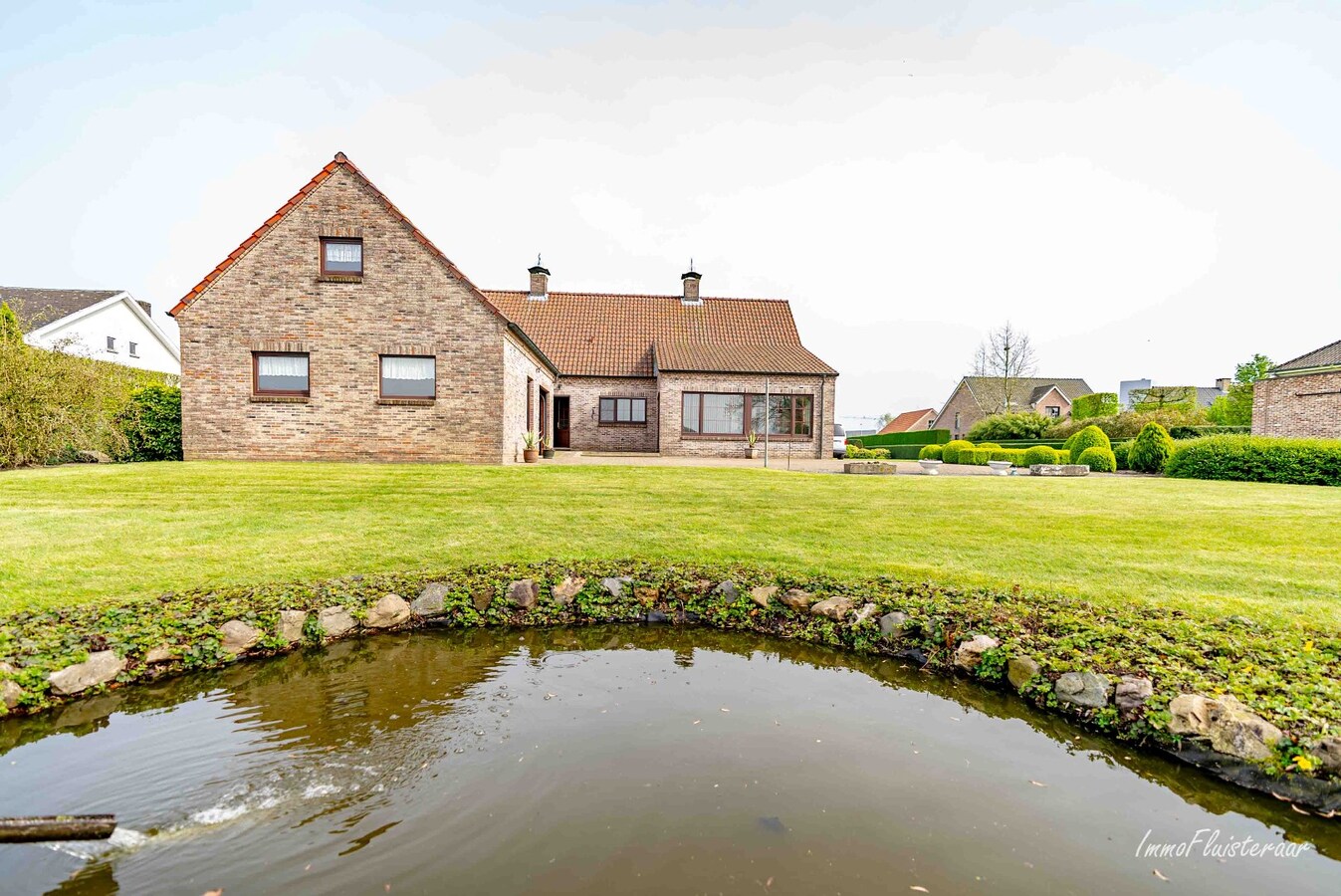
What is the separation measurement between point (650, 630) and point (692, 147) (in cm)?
1054

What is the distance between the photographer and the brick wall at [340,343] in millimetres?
15391

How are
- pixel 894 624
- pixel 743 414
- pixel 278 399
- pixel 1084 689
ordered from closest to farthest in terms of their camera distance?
pixel 1084 689, pixel 894 624, pixel 278 399, pixel 743 414

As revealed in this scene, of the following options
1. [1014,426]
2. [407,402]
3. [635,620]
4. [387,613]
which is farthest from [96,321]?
[1014,426]

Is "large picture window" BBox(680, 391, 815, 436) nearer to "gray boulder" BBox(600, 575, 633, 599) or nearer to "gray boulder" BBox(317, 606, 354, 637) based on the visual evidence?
"gray boulder" BBox(600, 575, 633, 599)

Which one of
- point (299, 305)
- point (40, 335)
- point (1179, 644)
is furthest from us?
Result: point (40, 335)

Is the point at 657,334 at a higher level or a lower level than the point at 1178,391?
A: higher

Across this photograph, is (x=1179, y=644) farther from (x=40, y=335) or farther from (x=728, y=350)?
(x=40, y=335)

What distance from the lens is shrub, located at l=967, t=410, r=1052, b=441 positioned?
34.1m

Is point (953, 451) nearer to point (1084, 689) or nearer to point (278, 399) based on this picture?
point (278, 399)

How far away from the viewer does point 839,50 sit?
434 inches

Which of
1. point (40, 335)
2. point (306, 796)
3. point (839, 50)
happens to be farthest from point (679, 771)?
point (40, 335)

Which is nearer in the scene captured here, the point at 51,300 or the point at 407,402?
the point at 407,402

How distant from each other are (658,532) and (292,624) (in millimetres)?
4524

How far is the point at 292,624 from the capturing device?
5.55 m
